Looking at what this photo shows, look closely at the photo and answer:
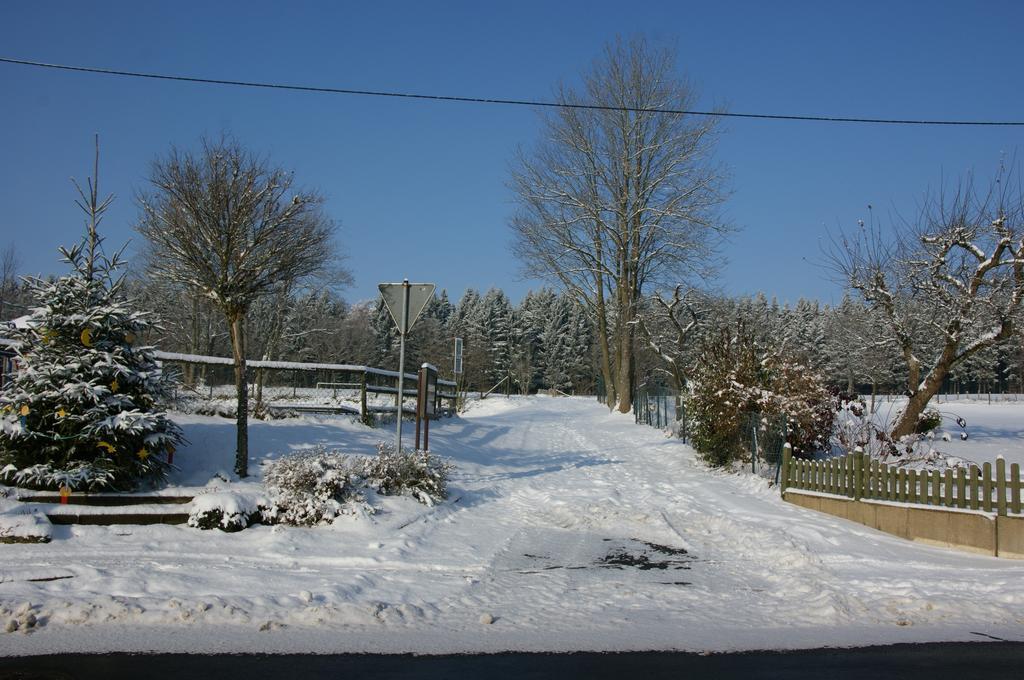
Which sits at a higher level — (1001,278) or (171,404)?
(1001,278)

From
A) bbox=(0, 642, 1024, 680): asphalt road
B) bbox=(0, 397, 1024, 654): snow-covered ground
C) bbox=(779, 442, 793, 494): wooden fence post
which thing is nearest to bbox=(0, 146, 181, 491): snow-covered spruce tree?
bbox=(0, 397, 1024, 654): snow-covered ground

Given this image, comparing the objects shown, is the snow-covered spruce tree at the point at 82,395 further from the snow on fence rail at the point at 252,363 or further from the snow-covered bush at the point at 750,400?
the snow-covered bush at the point at 750,400

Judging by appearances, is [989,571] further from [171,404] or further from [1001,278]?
[1001,278]

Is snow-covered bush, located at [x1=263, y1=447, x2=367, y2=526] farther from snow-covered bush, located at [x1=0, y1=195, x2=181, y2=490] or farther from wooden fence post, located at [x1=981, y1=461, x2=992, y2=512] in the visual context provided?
wooden fence post, located at [x1=981, y1=461, x2=992, y2=512]

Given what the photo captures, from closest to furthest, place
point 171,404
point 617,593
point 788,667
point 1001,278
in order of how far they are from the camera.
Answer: point 788,667
point 617,593
point 171,404
point 1001,278

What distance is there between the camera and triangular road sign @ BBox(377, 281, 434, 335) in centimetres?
1167

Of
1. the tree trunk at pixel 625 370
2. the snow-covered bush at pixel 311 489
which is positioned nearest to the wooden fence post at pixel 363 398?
the snow-covered bush at pixel 311 489

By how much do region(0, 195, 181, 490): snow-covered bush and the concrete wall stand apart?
408 inches

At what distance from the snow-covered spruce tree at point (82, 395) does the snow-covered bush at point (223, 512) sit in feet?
3.50

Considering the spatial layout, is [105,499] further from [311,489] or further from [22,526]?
[311,489]

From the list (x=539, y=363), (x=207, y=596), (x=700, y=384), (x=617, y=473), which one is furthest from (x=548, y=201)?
(x=539, y=363)

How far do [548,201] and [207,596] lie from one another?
30.3m

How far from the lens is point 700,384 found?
701 inches

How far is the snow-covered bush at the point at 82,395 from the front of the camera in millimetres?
8992
